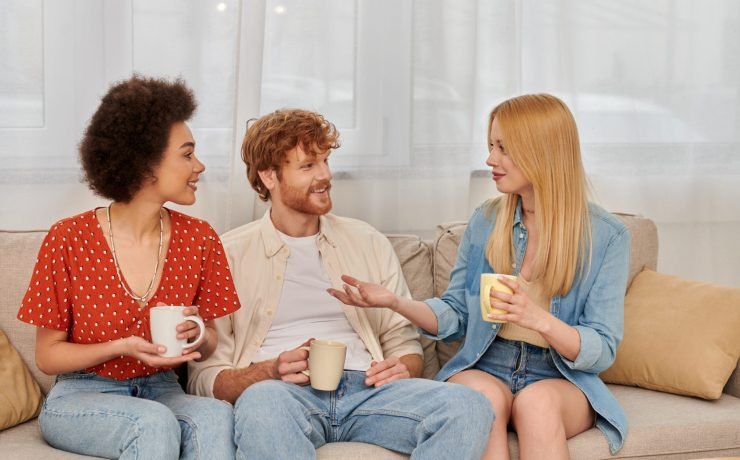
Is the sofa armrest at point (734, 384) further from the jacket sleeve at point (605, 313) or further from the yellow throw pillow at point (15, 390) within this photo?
the yellow throw pillow at point (15, 390)

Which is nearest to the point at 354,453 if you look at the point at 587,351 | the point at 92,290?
the point at 587,351

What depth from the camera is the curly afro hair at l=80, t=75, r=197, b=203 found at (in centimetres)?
209

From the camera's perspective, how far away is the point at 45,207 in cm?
274

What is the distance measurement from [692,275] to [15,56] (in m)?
2.42

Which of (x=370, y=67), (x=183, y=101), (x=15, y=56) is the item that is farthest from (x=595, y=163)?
(x=15, y=56)

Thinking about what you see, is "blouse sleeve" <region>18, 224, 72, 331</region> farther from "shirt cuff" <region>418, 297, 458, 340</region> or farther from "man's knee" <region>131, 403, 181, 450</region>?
"shirt cuff" <region>418, 297, 458, 340</region>

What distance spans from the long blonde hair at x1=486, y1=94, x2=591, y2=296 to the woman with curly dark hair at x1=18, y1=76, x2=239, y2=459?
76 centimetres

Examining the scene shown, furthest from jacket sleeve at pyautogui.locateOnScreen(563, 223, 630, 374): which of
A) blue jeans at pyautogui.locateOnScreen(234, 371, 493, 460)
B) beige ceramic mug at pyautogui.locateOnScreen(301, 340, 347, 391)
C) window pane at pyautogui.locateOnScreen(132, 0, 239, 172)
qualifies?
window pane at pyautogui.locateOnScreen(132, 0, 239, 172)

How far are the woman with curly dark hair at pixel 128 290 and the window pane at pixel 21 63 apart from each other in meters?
0.70

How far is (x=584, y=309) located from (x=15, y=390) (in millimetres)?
1380

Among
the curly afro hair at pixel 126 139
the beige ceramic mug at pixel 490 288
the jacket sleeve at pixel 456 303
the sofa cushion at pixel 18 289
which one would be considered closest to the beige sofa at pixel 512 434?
the sofa cushion at pixel 18 289

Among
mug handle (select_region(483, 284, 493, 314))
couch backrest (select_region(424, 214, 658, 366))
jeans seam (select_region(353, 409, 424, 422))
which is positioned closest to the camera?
mug handle (select_region(483, 284, 493, 314))

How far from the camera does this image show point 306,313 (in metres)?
2.44

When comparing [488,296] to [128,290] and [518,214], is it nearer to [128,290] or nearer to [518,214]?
[518,214]
